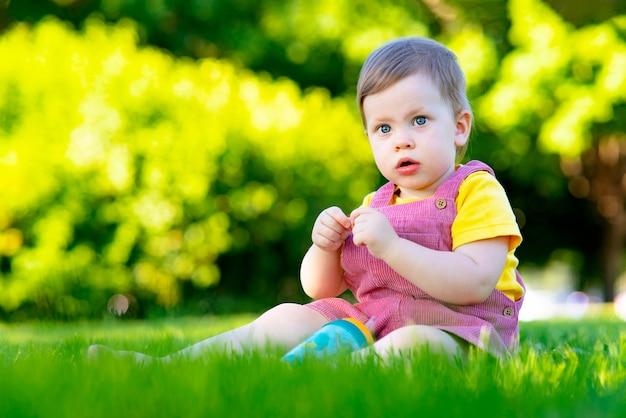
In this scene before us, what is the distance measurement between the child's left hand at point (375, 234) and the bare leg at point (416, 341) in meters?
0.26

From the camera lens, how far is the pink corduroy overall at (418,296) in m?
2.60

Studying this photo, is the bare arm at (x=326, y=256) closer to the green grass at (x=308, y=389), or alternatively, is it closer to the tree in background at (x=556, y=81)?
the green grass at (x=308, y=389)

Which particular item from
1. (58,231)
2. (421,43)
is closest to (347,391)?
(421,43)

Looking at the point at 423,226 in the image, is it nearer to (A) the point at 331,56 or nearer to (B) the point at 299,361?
(B) the point at 299,361

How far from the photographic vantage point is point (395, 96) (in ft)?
8.83

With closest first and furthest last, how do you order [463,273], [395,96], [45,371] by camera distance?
[45,371] < [463,273] < [395,96]

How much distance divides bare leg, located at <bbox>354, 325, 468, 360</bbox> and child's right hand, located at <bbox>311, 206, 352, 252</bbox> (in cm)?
44

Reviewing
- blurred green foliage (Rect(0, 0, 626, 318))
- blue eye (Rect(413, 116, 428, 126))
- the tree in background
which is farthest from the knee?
the tree in background

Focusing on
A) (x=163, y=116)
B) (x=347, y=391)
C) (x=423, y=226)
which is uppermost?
(x=163, y=116)

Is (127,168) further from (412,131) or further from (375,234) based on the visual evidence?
(375,234)

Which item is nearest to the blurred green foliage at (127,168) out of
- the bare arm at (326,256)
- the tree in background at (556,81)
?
the tree in background at (556,81)

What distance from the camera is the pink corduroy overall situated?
2600mm

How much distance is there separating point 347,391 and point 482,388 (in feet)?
0.92

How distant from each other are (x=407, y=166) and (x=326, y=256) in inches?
16.7
